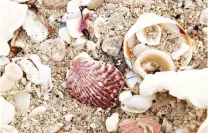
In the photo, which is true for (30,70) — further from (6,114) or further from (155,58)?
(155,58)

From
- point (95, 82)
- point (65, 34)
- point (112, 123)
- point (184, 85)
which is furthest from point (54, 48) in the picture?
point (184, 85)

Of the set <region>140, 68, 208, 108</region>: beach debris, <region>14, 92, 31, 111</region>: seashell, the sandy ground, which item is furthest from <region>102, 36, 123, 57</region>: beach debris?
<region>14, 92, 31, 111</region>: seashell

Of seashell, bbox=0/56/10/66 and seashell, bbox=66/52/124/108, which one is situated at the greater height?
seashell, bbox=0/56/10/66

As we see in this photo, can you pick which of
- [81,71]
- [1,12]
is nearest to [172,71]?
[81,71]

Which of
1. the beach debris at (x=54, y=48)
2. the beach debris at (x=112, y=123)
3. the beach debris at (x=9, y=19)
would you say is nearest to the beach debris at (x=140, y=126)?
the beach debris at (x=112, y=123)

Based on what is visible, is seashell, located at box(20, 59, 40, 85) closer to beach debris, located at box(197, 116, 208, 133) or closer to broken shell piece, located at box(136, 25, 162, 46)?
broken shell piece, located at box(136, 25, 162, 46)
